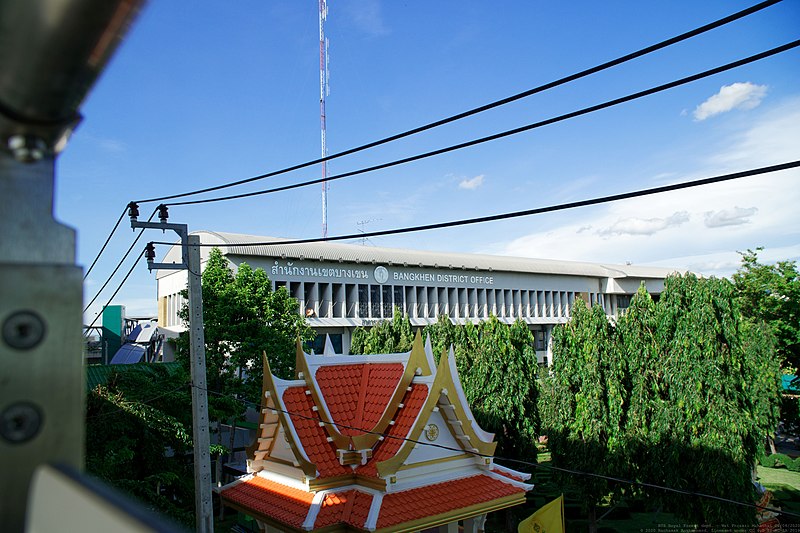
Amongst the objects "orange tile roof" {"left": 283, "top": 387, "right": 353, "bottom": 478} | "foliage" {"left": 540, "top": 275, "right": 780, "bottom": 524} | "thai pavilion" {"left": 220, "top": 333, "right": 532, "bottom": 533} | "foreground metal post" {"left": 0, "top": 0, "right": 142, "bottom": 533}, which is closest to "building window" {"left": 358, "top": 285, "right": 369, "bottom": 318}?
"foliage" {"left": 540, "top": 275, "right": 780, "bottom": 524}

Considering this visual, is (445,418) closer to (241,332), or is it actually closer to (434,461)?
(434,461)

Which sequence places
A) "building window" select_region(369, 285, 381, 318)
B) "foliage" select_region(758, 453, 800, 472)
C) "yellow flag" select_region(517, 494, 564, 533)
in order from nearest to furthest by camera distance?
"yellow flag" select_region(517, 494, 564, 533)
"foliage" select_region(758, 453, 800, 472)
"building window" select_region(369, 285, 381, 318)

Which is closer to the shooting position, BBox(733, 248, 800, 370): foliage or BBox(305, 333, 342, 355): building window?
BBox(733, 248, 800, 370): foliage

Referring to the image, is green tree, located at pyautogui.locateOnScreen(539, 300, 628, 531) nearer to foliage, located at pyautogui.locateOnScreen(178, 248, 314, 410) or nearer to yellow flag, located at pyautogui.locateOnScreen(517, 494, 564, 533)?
yellow flag, located at pyautogui.locateOnScreen(517, 494, 564, 533)

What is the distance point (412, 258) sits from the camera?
4688 centimetres

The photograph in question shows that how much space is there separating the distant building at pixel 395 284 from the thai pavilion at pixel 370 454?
1827 centimetres

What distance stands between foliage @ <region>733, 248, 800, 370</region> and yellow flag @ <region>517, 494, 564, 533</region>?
23782 mm

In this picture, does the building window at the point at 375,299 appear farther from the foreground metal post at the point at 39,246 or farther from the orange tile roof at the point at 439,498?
the foreground metal post at the point at 39,246

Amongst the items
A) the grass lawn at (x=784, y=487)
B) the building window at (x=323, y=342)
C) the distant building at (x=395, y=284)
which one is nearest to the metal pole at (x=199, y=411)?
the grass lawn at (x=784, y=487)

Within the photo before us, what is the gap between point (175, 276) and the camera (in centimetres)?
4272

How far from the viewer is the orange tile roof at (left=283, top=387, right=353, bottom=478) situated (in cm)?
1323

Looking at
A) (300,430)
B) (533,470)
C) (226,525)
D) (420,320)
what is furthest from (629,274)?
(300,430)

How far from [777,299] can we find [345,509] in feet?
106

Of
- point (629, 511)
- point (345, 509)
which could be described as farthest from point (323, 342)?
point (345, 509)
